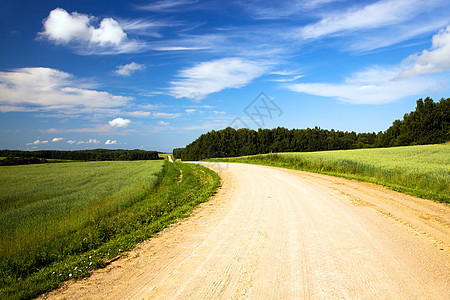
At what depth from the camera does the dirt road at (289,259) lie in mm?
3186

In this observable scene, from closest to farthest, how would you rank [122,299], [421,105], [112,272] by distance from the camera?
[122,299] → [112,272] → [421,105]

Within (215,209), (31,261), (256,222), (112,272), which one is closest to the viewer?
(112,272)

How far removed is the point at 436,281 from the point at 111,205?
10896mm

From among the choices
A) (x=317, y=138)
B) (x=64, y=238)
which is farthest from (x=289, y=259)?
(x=317, y=138)

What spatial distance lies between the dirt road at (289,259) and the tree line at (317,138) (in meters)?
76.1

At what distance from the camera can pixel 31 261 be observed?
16.3ft

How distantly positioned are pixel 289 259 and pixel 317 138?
88841 millimetres

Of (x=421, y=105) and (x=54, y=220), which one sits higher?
(x=421, y=105)

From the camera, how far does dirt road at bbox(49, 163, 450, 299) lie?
319 cm

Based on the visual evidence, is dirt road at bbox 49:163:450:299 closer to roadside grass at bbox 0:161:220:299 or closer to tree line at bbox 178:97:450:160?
roadside grass at bbox 0:161:220:299

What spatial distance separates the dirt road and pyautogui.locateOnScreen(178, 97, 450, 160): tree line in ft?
250

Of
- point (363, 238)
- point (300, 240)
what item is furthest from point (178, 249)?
point (363, 238)

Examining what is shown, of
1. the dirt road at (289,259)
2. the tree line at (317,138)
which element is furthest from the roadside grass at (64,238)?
the tree line at (317,138)

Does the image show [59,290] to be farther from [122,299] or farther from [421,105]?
[421,105]
